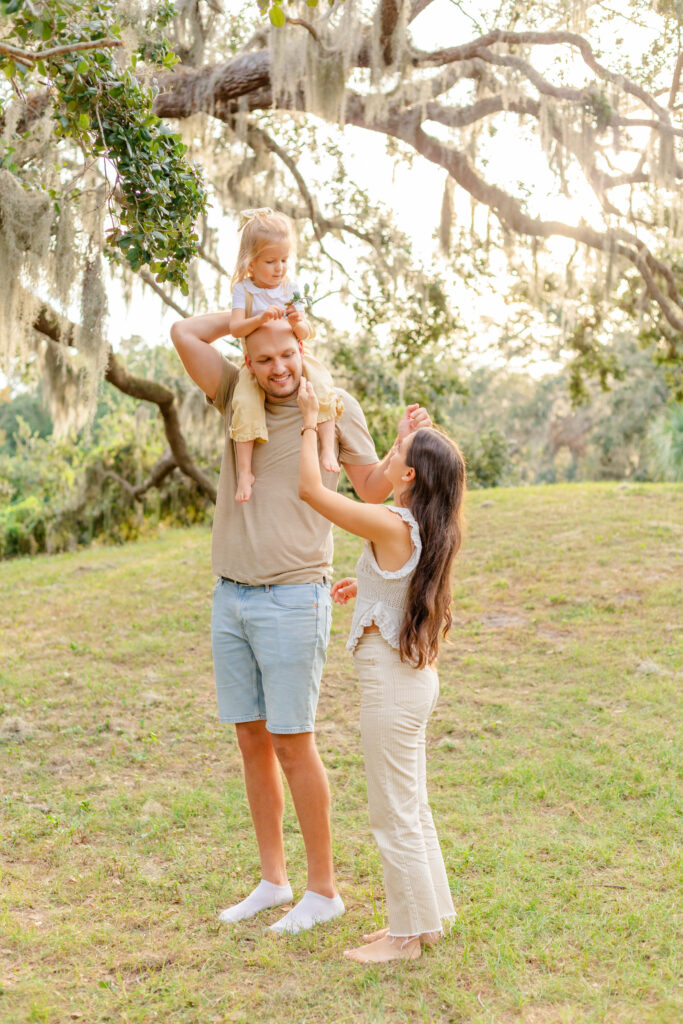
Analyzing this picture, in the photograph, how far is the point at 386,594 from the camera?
263 centimetres

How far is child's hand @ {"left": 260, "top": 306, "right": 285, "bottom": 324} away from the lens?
108 inches

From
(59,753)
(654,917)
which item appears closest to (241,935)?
(654,917)

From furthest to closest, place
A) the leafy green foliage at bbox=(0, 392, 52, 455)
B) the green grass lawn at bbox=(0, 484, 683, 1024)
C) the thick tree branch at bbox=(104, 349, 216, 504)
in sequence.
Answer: the leafy green foliage at bbox=(0, 392, 52, 455)
the thick tree branch at bbox=(104, 349, 216, 504)
the green grass lawn at bbox=(0, 484, 683, 1024)

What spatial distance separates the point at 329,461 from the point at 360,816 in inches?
69.2

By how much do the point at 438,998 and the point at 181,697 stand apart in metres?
3.24

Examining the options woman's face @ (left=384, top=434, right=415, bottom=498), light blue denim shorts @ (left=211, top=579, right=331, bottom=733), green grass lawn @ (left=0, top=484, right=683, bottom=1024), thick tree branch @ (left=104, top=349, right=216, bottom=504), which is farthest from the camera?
thick tree branch @ (left=104, top=349, right=216, bottom=504)

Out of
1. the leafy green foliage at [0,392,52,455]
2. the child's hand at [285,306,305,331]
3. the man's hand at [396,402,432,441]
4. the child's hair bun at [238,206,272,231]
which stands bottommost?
the man's hand at [396,402,432,441]

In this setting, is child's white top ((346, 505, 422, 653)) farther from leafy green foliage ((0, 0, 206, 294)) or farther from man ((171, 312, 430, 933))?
leafy green foliage ((0, 0, 206, 294))

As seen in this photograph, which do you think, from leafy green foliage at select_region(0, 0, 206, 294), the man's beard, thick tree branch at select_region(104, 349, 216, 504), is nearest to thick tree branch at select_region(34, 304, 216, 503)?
thick tree branch at select_region(104, 349, 216, 504)

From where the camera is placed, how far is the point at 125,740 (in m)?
4.82

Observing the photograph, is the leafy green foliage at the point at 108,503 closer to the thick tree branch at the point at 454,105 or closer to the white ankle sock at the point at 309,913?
the thick tree branch at the point at 454,105

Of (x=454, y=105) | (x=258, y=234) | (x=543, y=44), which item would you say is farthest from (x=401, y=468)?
(x=454, y=105)

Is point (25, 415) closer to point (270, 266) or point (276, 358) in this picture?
point (270, 266)

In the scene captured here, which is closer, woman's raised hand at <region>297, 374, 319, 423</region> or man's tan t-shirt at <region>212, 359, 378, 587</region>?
woman's raised hand at <region>297, 374, 319, 423</region>
